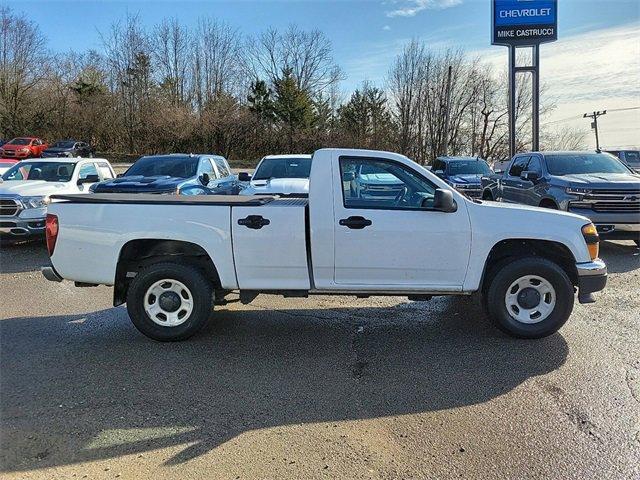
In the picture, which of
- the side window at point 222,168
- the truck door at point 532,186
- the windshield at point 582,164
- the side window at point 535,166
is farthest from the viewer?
the side window at point 222,168

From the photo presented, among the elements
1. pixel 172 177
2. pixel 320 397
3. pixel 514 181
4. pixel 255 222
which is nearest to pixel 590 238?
pixel 320 397

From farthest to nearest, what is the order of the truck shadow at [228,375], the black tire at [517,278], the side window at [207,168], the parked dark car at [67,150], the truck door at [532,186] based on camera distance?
the parked dark car at [67,150], the side window at [207,168], the truck door at [532,186], the black tire at [517,278], the truck shadow at [228,375]

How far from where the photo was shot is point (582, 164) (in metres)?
10.7

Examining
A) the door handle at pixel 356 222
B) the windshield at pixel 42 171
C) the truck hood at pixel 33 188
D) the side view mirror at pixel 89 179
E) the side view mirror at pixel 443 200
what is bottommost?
the door handle at pixel 356 222

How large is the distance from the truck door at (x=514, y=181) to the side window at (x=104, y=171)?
973cm

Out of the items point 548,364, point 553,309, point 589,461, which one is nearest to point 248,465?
point 589,461

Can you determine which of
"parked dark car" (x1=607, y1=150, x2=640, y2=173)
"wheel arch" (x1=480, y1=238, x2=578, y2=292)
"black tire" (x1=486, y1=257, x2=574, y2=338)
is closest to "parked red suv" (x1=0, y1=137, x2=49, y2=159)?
"parked dark car" (x1=607, y1=150, x2=640, y2=173)

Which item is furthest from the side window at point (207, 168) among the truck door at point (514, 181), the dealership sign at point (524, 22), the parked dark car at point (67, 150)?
the parked dark car at point (67, 150)

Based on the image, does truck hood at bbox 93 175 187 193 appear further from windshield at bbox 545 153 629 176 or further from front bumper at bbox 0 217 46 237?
windshield at bbox 545 153 629 176

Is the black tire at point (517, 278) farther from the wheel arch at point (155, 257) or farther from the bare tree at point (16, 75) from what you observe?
the bare tree at point (16, 75)

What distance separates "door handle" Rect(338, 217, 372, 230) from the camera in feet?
16.0

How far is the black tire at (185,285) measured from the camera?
Answer: 16.4ft

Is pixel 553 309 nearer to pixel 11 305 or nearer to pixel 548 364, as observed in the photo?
pixel 548 364

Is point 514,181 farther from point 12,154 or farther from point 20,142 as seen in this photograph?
point 20,142
